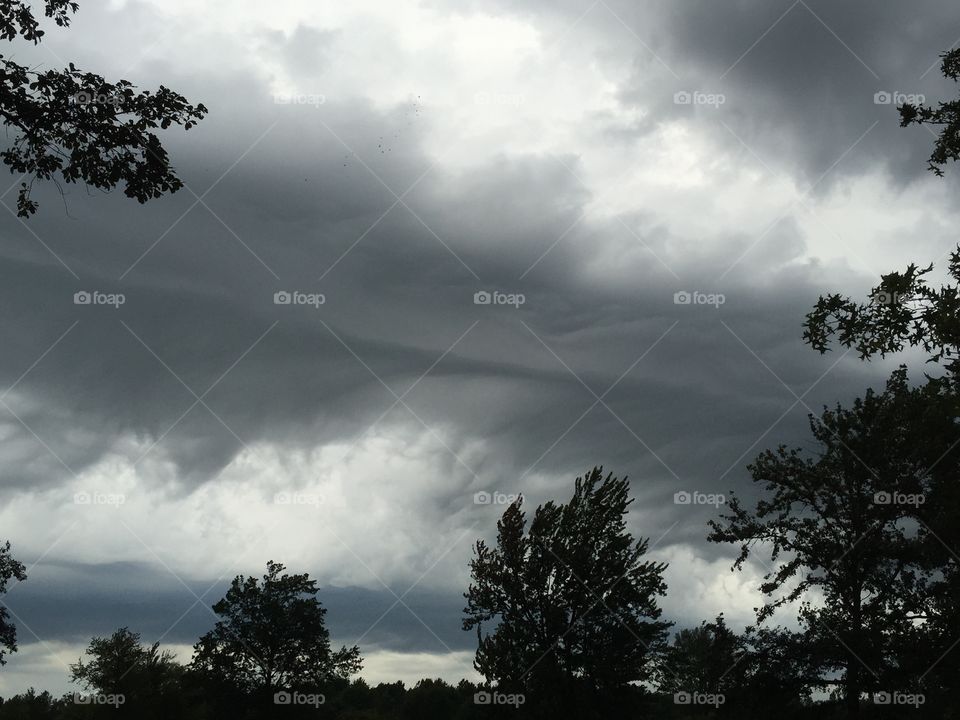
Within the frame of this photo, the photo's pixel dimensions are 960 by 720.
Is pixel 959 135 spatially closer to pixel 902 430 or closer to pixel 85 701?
pixel 902 430

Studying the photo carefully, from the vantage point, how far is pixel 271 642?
56.6 meters

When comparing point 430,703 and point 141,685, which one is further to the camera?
point 430,703

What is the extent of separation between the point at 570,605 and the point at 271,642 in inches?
1128

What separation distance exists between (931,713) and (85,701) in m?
27.9

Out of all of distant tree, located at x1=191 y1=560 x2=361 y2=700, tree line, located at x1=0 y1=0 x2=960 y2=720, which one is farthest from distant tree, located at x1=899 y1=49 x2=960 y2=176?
distant tree, located at x1=191 y1=560 x2=361 y2=700

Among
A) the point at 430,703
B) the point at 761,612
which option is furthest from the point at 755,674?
the point at 430,703

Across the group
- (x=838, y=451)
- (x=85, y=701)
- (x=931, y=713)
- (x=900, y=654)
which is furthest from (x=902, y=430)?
(x=85, y=701)

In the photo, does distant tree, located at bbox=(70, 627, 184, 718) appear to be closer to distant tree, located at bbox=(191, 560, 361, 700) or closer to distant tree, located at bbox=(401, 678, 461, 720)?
distant tree, located at bbox=(191, 560, 361, 700)

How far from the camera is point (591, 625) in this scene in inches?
1341

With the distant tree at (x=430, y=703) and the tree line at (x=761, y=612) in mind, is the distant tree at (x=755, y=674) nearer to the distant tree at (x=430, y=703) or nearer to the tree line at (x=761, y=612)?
the tree line at (x=761, y=612)

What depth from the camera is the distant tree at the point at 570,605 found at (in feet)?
108

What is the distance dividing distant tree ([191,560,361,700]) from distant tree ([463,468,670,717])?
2508 centimetres

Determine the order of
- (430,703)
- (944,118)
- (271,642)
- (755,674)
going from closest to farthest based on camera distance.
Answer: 1. (944,118)
2. (755,674)
3. (271,642)
4. (430,703)

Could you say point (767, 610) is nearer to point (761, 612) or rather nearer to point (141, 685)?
point (761, 612)
